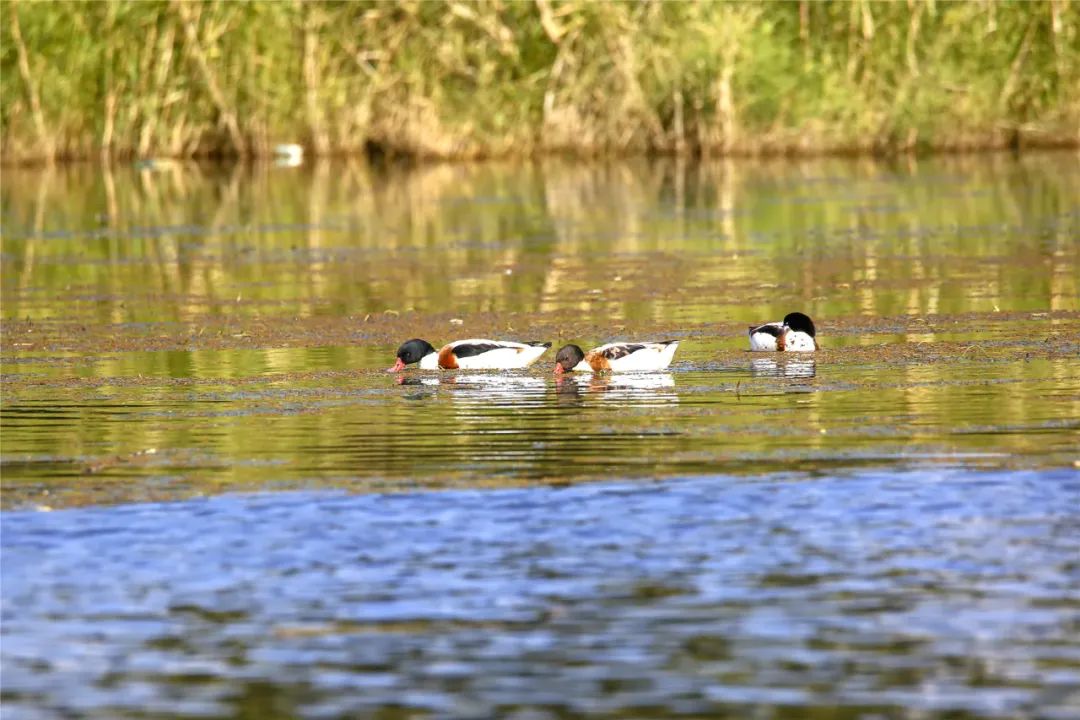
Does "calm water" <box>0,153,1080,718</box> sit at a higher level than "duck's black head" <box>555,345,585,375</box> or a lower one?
lower

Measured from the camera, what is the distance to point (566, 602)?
8.20 meters

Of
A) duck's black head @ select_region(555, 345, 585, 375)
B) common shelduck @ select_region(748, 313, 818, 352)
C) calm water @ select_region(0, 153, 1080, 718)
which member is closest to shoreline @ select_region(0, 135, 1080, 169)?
calm water @ select_region(0, 153, 1080, 718)

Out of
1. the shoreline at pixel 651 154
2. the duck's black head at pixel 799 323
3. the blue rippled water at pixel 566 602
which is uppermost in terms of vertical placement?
the shoreline at pixel 651 154

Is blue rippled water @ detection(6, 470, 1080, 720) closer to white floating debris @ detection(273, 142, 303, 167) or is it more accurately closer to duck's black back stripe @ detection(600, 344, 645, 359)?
duck's black back stripe @ detection(600, 344, 645, 359)

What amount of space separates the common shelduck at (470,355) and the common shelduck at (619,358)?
0.48m

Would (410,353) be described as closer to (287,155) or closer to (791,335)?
(791,335)

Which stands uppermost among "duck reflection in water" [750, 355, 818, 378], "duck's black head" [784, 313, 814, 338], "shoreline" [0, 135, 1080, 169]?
"shoreline" [0, 135, 1080, 169]

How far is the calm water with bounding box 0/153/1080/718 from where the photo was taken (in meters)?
7.33

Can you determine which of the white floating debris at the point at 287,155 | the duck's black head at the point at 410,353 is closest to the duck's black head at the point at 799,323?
the duck's black head at the point at 410,353

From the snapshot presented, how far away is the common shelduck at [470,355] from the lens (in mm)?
15414

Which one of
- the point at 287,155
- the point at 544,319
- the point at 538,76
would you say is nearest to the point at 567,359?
the point at 544,319

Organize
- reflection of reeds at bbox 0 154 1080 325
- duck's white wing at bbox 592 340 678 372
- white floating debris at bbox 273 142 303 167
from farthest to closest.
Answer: white floating debris at bbox 273 142 303 167, reflection of reeds at bbox 0 154 1080 325, duck's white wing at bbox 592 340 678 372

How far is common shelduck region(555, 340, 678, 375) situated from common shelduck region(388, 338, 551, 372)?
0.48 meters

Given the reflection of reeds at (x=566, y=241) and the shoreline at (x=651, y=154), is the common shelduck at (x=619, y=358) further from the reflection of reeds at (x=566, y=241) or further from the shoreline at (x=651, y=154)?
the shoreline at (x=651, y=154)
